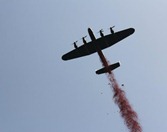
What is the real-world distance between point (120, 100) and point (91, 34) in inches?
503

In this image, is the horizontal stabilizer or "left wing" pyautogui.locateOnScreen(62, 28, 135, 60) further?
"left wing" pyautogui.locateOnScreen(62, 28, 135, 60)

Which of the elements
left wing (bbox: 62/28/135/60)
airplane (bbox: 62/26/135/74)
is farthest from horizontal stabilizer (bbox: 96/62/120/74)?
left wing (bbox: 62/28/135/60)

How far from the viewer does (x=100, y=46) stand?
57094 millimetres

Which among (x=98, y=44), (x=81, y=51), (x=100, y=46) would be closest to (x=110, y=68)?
(x=100, y=46)

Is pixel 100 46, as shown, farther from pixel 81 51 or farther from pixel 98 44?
pixel 81 51

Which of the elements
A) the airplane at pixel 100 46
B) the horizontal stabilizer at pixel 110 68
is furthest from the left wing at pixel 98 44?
the horizontal stabilizer at pixel 110 68

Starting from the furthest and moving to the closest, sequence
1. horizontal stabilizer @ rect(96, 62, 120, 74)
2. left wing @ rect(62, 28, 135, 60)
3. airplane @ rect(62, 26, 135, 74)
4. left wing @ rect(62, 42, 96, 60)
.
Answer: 1. left wing @ rect(62, 42, 96, 60)
2. left wing @ rect(62, 28, 135, 60)
3. airplane @ rect(62, 26, 135, 74)
4. horizontal stabilizer @ rect(96, 62, 120, 74)

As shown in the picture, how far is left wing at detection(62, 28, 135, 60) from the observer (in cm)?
5681

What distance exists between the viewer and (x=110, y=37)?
190 feet

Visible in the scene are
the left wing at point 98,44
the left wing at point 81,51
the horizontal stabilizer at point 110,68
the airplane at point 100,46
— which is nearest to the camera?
the horizontal stabilizer at point 110,68

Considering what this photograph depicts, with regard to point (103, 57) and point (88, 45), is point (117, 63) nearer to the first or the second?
point (103, 57)

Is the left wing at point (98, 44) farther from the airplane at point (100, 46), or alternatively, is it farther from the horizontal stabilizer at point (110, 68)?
the horizontal stabilizer at point (110, 68)

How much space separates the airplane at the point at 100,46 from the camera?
55.8m

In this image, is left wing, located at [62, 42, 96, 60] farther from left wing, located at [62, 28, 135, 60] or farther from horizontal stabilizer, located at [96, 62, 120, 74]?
horizontal stabilizer, located at [96, 62, 120, 74]
